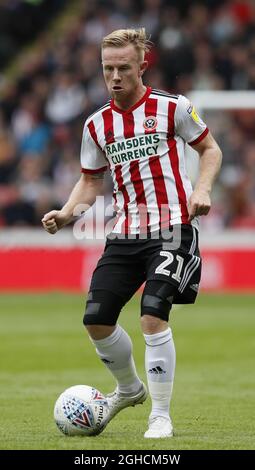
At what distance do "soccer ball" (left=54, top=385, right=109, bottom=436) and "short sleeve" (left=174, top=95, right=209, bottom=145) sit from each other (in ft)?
5.39

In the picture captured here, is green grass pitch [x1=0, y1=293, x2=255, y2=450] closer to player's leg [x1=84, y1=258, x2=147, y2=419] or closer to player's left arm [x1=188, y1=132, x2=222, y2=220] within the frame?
player's leg [x1=84, y1=258, x2=147, y2=419]

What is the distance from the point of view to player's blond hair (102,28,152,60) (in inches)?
277

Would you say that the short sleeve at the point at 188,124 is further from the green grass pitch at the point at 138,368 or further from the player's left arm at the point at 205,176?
the green grass pitch at the point at 138,368

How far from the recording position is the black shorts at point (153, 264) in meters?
6.96

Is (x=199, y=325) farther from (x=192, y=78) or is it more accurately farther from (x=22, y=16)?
(x=22, y=16)

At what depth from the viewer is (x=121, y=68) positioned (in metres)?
7.06

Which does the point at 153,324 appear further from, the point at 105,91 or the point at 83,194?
the point at 105,91

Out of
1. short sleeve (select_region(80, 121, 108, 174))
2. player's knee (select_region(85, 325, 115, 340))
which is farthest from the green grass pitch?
short sleeve (select_region(80, 121, 108, 174))

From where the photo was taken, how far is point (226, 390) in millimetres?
9297

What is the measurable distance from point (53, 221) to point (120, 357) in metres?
0.89

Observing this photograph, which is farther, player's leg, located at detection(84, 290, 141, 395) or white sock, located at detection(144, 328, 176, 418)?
player's leg, located at detection(84, 290, 141, 395)

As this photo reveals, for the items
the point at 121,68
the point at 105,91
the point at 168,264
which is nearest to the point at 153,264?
the point at 168,264

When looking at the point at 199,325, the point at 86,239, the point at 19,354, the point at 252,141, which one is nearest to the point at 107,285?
the point at 19,354

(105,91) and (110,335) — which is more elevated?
(105,91)
